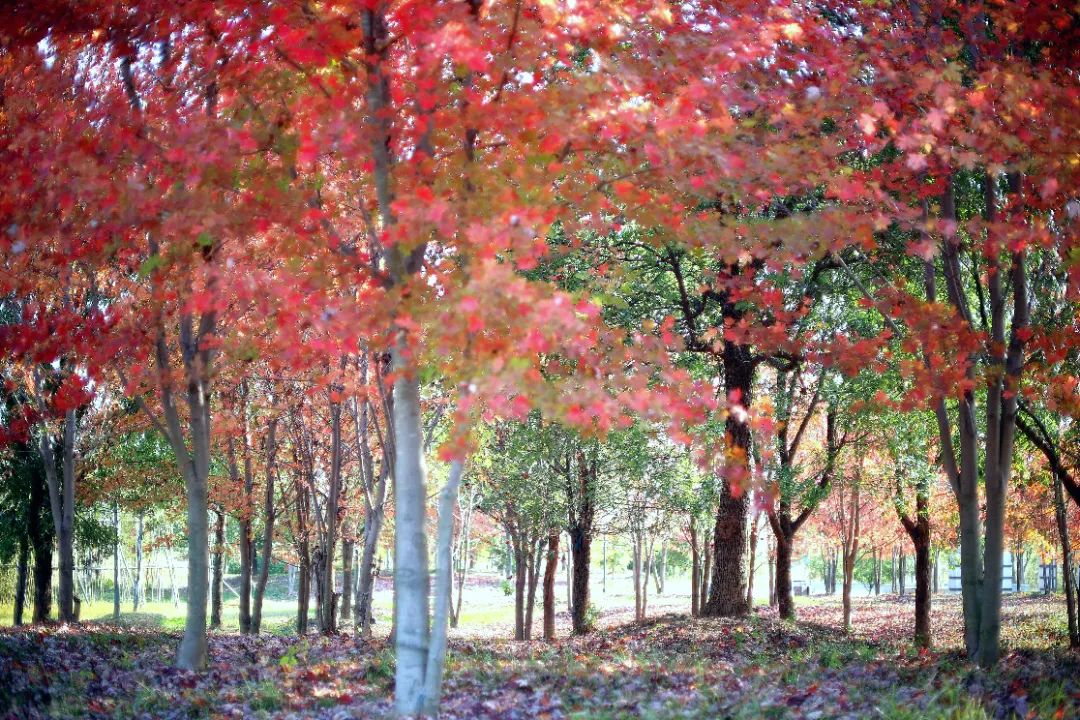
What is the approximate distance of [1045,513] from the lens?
20984 millimetres

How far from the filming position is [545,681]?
807 cm

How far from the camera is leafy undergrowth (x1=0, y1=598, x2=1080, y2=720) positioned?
606 cm

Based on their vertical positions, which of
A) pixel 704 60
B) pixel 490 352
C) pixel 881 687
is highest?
pixel 704 60

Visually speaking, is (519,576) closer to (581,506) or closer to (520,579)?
(520,579)

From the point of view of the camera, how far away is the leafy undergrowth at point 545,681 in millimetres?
6059

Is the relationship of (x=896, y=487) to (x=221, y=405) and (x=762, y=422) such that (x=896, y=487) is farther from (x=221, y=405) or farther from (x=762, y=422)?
(x=221, y=405)

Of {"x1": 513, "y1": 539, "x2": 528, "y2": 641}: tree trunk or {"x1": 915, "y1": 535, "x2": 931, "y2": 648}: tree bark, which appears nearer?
{"x1": 915, "y1": 535, "x2": 931, "y2": 648}: tree bark

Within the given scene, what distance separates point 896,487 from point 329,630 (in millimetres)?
10517

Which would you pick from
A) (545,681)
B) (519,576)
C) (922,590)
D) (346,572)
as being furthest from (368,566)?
(922,590)

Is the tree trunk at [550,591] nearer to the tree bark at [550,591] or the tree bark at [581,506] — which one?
the tree bark at [550,591]

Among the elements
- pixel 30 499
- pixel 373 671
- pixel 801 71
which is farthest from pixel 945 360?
pixel 30 499

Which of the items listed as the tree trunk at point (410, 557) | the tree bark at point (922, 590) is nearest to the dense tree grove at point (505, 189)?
the tree trunk at point (410, 557)

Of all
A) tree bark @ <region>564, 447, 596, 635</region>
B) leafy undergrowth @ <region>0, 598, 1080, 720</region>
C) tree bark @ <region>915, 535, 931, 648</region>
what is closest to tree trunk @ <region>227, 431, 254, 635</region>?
leafy undergrowth @ <region>0, 598, 1080, 720</region>

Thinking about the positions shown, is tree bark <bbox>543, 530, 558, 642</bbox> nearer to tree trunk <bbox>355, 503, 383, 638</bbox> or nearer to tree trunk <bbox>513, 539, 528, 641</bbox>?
tree trunk <bbox>513, 539, 528, 641</bbox>
